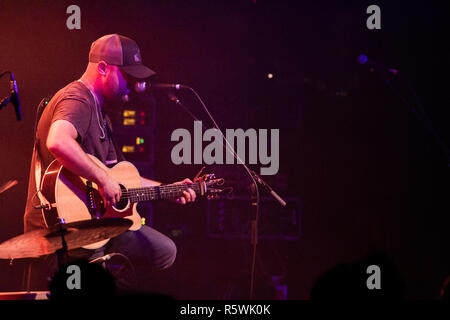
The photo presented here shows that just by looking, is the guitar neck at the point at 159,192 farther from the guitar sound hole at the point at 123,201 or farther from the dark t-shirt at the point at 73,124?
the dark t-shirt at the point at 73,124

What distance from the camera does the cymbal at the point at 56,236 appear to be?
238 cm

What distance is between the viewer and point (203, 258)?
4.76 metres

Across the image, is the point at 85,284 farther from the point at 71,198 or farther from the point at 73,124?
the point at 73,124

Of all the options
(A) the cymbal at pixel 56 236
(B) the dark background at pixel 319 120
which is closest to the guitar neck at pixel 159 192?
(A) the cymbal at pixel 56 236

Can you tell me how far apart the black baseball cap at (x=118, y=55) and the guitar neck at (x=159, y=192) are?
2.86 feet

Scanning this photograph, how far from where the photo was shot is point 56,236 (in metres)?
2.41

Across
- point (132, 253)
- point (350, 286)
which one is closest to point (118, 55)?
point (132, 253)

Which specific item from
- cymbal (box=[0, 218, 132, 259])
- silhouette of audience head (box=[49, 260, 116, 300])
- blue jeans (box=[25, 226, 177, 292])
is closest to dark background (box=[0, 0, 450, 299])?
blue jeans (box=[25, 226, 177, 292])

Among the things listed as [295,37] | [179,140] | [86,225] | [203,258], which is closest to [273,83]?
[295,37]

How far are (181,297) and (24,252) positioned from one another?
223 centimetres

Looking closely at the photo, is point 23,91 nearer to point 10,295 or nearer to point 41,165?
point 41,165

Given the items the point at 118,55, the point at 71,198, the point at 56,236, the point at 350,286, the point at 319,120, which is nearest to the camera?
the point at 350,286

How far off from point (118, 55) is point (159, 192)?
1114 mm

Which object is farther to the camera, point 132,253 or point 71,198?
point 132,253
